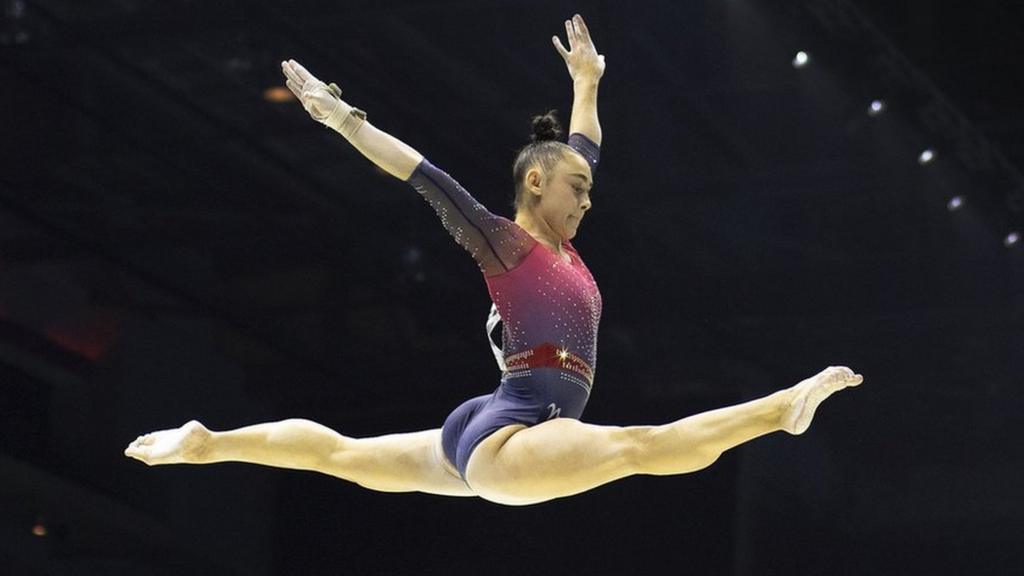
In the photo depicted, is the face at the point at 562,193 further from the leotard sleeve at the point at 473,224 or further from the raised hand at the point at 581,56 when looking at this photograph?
the raised hand at the point at 581,56

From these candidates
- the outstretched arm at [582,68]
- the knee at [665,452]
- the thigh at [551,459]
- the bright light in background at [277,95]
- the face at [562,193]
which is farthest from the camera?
the bright light in background at [277,95]

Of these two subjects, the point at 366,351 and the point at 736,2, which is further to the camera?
the point at 366,351

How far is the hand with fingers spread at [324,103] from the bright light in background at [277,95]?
3470 millimetres

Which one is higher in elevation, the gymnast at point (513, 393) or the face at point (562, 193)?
the face at point (562, 193)

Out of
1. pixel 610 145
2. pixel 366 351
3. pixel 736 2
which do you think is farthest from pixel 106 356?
pixel 736 2

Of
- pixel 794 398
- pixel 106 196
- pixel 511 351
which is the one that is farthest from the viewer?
pixel 106 196

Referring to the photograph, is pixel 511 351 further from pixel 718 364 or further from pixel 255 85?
pixel 255 85

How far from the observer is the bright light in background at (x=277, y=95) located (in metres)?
7.48

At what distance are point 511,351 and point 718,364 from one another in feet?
10.5

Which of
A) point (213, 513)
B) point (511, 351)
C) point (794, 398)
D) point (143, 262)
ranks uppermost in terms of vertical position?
point (143, 262)

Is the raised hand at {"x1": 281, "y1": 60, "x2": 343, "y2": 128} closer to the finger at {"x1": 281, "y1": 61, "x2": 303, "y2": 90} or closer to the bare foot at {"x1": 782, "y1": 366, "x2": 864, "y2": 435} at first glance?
the finger at {"x1": 281, "y1": 61, "x2": 303, "y2": 90}

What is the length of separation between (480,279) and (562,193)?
11.2 feet

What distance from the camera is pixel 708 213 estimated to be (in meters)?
7.39

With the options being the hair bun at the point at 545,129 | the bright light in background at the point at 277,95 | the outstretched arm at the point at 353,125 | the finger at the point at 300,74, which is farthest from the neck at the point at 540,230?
the bright light in background at the point at 277,95
